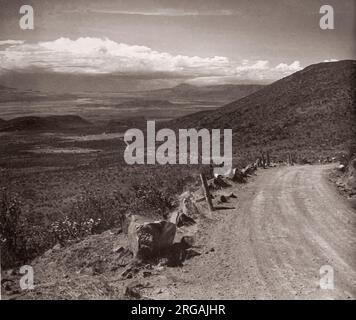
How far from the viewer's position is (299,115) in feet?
216

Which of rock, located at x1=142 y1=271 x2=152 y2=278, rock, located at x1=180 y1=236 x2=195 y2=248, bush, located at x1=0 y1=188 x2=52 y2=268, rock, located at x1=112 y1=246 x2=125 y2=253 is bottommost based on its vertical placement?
bush, located at x1=0 y1=188 x2=52 y2=268

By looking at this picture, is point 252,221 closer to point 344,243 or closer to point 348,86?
point 344,243

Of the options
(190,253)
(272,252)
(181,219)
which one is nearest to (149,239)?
(190,253)

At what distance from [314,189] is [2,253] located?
12.5m

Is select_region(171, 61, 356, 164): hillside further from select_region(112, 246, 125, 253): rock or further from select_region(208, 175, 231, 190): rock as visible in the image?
select_region(112, 246, 125, 253): rock

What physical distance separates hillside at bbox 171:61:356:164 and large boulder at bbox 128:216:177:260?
30.7 metres

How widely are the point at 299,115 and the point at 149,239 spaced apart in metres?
59.6

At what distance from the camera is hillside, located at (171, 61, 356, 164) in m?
49.7

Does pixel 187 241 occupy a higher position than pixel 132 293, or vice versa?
pixel 187 241

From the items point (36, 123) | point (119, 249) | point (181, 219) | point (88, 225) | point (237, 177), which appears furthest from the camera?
point (36, 123)

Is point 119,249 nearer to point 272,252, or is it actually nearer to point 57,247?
point 57,247

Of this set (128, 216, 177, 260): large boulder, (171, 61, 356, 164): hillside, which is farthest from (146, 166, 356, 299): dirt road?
(171, 61, 356, 164): hillside

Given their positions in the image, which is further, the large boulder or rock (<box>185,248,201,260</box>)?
rock (<box>185,248,201,260</box>)
